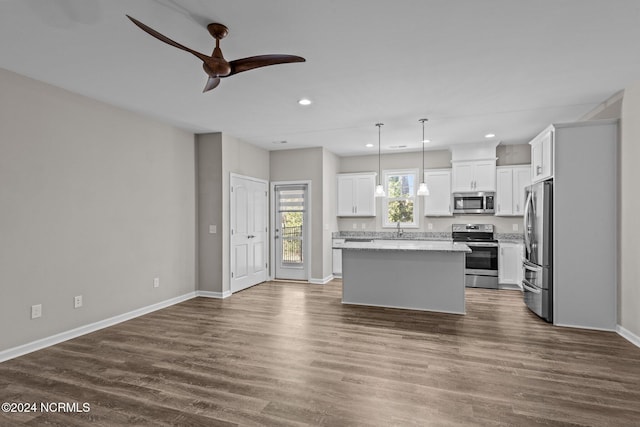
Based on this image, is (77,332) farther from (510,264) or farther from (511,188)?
(511,188)

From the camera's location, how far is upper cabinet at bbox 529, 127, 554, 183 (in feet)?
14.0

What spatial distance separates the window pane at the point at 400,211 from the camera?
290 inches

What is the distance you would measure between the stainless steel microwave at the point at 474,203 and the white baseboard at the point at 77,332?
17.6 feet

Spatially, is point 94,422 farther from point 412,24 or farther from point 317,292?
point 317,292

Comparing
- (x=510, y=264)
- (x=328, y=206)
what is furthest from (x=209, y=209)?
(x=510, y=264)

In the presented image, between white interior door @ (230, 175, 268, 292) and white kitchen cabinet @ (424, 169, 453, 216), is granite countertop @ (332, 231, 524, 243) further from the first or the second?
white interior door @ (230, 175, 268, 292)

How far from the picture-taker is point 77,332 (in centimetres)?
385

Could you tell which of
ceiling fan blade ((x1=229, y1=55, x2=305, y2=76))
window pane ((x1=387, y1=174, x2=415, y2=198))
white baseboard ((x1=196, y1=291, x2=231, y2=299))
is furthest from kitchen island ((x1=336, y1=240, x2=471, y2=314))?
ceiling fan blade ((x1=229, y1=55, x2=305, y2=76))

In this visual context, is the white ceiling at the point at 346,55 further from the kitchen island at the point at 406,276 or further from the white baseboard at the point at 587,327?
the white baseboard at the point at 587,327

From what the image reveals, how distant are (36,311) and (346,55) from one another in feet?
12.9

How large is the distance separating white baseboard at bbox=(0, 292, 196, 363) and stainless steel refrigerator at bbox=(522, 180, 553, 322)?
5.14 metres

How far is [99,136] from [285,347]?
3294 millimetres

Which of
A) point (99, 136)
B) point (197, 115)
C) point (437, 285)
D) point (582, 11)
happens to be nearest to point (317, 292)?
point (437, 285)

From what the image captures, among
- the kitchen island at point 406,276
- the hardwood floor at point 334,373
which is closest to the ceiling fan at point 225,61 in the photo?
the hardwood floor at point 334,373
